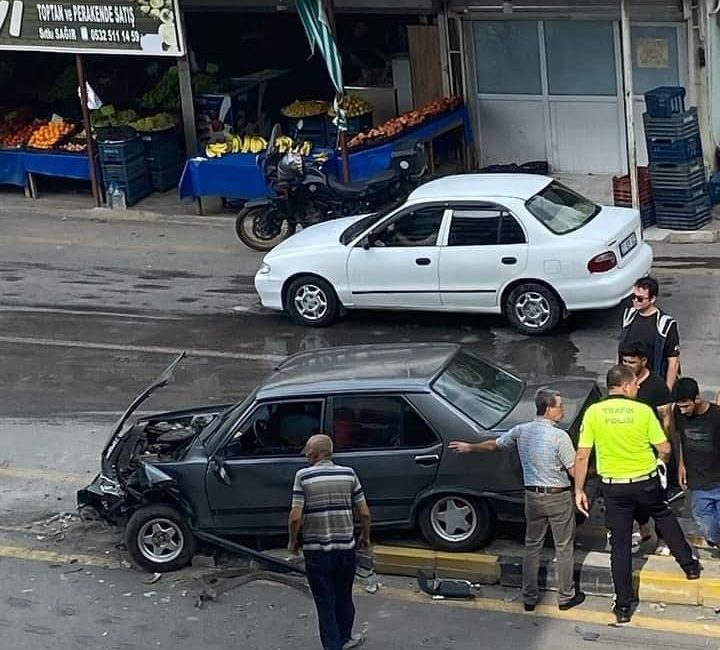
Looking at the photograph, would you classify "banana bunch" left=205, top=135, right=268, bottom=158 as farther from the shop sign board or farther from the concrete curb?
the concrete curb

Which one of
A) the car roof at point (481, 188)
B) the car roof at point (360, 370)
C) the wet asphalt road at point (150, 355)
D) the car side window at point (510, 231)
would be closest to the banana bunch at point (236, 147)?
the wet asphalt road at point (150, 355)

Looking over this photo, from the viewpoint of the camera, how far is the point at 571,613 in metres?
9.93

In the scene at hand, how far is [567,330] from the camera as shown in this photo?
15.5m

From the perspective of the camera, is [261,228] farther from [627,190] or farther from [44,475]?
[44,475]

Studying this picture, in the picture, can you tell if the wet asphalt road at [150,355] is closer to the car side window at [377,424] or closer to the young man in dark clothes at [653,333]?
the car side window at [377,424]

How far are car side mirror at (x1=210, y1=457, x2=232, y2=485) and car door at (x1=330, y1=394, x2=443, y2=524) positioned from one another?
770mm

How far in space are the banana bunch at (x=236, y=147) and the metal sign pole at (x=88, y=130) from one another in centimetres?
181

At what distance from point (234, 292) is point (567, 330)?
4.13 meters

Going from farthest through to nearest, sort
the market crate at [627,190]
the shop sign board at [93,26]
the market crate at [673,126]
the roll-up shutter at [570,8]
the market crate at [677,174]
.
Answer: the shop sign board at [93,26] < the roll-up shutter at [570,8] < the market crate at [627,190] < the market crate at [677,174] < the market crate at [673,126]

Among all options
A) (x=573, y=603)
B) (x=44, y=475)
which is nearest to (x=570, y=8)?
Result: (x=44, y=475)

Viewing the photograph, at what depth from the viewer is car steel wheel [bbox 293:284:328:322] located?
1612 cm

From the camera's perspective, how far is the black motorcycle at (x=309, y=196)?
61.4 feet

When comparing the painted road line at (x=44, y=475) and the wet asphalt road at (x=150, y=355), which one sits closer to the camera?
the wet asphalt road at (x=150, y=355)

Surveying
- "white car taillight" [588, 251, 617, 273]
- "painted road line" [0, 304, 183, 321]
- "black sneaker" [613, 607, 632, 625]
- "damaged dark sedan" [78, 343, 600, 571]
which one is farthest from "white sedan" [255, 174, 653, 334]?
"black sneaker" [613, 607, 632, 625]
